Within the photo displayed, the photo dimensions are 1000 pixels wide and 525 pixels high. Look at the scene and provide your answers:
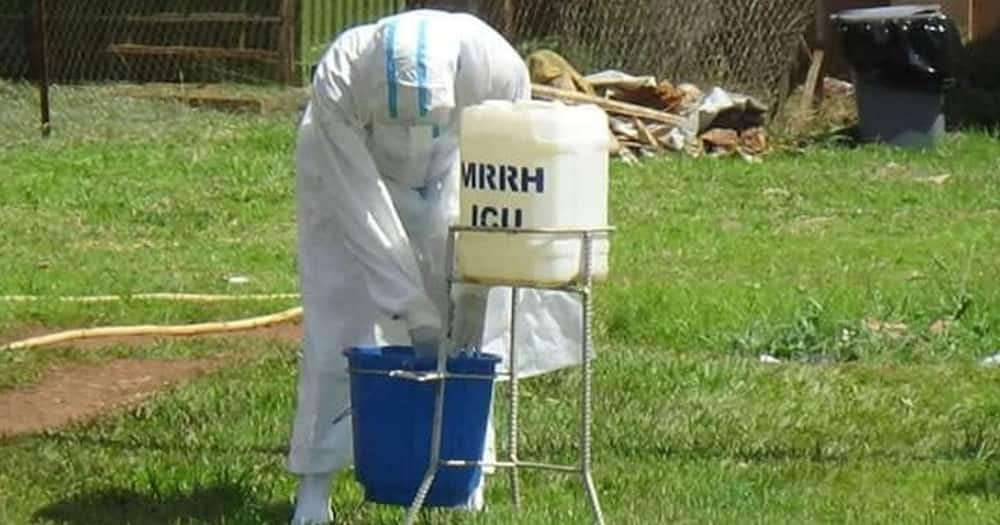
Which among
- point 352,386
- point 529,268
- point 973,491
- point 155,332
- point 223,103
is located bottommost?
point 223,103

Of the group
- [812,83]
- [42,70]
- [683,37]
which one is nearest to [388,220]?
[42,70]

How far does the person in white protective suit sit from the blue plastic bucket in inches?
4.8

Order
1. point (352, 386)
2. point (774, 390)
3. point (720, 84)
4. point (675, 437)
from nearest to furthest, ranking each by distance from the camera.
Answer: point (352, 386) → point (675, 437) → point (774, 390) → point (720, 84)

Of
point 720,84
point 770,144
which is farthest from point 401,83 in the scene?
point 720,84

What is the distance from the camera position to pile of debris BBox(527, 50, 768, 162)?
17.3 metres

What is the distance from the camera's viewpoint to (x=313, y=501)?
651cm

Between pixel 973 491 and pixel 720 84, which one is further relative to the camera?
pixel 720 84

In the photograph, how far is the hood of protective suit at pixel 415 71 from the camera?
6.11 meters

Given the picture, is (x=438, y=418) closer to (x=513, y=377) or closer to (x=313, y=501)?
(x=513, y=377)

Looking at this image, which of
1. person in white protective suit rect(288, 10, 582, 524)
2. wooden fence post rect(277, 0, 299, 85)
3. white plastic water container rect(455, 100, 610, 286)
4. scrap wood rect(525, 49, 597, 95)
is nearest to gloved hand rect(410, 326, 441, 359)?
person in white protective suit rect(288, 10, 582, 524)

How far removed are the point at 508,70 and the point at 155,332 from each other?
4007 millimetres

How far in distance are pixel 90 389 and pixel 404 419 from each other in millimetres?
2998

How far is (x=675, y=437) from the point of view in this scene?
312 inches

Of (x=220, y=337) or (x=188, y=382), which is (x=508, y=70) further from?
(x=220, y=337)
